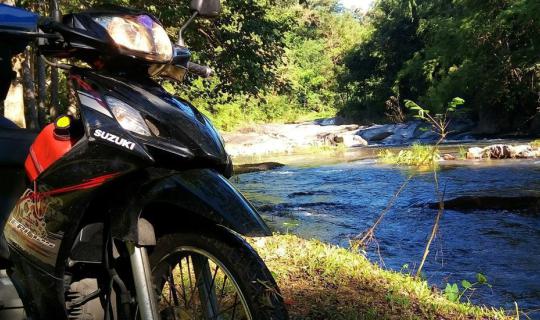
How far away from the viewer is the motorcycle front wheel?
4.92ft

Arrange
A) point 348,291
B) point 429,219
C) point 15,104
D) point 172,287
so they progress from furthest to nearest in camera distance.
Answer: point 429,219
point 15,104
point 348,291
point 172,287

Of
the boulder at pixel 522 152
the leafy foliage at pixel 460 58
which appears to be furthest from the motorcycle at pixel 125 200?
the leafy foliage at pixel 460 58

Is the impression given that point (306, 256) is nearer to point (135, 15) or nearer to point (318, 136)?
point (135, 15)

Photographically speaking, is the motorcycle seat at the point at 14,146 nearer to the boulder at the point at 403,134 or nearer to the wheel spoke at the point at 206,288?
the wheel spoke at the point at 206,288

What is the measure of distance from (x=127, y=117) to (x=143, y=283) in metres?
0.49

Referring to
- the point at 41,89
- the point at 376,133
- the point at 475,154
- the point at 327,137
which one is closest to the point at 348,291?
the point at 41,89

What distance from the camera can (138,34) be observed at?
1616 millimetres

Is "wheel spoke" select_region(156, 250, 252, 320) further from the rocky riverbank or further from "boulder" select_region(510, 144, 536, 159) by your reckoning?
the rocky riverbank

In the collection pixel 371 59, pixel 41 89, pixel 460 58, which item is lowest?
pixel 41 89

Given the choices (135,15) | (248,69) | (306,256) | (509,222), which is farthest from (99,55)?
(248,69)

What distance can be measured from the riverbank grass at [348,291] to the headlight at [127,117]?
1441 millimetres

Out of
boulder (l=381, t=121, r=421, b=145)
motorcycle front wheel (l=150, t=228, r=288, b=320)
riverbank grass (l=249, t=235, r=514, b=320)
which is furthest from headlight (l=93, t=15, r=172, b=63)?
boulder (l=381, t=121, r=421, b=145)

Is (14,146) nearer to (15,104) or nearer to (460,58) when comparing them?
(15,104)

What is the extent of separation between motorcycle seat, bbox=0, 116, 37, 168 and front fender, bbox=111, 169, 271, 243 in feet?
2.29
